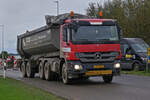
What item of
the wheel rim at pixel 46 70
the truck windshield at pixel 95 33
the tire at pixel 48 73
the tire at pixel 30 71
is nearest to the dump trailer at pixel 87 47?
the truck windshield at pixel 95 33

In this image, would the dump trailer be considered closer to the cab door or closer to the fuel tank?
the fuel tank

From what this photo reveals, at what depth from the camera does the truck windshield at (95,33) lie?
16.1m

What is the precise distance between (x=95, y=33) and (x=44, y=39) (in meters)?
4.65

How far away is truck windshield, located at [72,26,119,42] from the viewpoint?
16.1m

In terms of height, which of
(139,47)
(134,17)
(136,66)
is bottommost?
(136,66)

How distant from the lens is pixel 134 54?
29109mm

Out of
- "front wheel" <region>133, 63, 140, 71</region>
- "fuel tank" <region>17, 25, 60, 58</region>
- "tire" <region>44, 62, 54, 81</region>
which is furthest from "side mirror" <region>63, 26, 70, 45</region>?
"front wheel" <region>133, 63, 140, 71</region>

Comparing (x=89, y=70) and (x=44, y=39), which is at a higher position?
(x=44, y=39)

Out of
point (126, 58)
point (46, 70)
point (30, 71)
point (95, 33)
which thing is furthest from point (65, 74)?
point (126, 58)

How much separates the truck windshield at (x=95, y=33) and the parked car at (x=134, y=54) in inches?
484

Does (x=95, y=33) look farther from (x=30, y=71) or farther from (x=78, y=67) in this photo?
(x=30, y=71)

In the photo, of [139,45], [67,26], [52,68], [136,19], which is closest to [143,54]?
[139,45]

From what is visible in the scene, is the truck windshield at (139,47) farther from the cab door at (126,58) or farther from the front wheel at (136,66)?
the front wheel at (136,66)

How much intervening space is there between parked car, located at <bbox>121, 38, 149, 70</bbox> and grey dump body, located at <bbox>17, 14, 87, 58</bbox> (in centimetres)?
806
